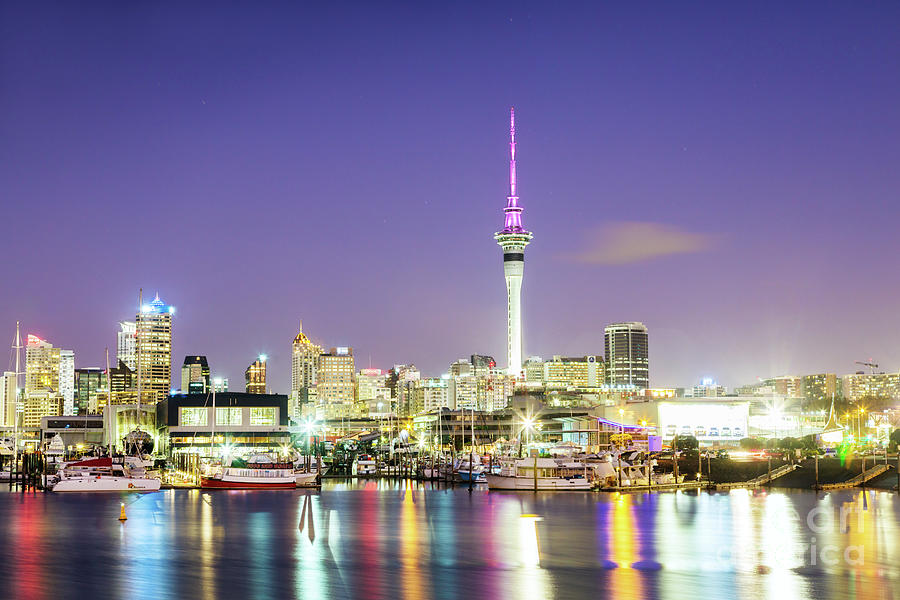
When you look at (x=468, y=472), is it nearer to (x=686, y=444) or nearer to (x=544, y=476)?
(x=544, y=476)

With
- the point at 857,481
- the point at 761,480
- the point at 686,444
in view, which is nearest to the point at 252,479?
the point at 761,480

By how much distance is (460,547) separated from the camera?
77125 mm

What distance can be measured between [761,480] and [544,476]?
87.7 ft

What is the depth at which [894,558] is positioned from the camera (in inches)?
2709

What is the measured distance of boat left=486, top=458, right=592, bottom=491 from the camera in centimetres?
12625

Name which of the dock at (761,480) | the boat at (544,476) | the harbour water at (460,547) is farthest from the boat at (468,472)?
the dock at (761,480)

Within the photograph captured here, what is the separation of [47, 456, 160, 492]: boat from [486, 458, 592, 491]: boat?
1582 inches

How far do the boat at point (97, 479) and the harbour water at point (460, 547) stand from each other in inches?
516

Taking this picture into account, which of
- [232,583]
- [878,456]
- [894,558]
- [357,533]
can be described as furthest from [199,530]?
[878,456]

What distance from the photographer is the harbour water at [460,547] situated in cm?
5959

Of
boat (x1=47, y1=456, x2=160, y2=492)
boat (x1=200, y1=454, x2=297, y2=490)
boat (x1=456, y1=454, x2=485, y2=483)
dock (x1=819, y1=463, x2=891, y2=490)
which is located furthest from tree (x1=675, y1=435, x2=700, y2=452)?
boat (x1=47, y1=456, x2=160, y2=492)

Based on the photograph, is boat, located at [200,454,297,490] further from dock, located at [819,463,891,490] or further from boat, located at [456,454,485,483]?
dock, located at [819,463,891,490]

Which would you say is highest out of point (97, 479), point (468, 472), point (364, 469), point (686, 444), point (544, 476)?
point (686, 444)

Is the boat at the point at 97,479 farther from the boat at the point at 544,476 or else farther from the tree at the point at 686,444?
the tree at the point at 686,444
